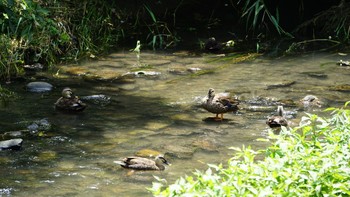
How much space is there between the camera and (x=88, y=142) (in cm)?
721

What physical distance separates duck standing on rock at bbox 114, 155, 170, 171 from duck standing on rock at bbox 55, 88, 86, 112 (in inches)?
81.1

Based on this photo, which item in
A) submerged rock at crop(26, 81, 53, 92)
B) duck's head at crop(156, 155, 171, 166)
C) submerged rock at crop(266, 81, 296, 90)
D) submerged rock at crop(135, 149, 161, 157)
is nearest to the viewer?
duck's head at crop(156, 155, 171, 166)

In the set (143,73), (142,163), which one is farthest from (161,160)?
(143,73)

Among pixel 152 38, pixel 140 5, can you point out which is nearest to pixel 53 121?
pixel 152 38

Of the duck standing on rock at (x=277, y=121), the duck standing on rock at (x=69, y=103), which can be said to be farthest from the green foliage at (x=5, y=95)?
the duck standing on rock at (x=277, y=121)

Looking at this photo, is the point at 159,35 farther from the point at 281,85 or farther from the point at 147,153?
the point at 147,153

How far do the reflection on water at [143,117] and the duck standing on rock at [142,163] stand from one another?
2.6 inches

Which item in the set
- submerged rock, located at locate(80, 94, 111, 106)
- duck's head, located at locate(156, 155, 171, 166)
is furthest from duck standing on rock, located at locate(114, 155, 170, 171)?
submerged rock, located at locate(80, 94, 111, 106)

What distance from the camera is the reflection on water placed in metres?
6.23

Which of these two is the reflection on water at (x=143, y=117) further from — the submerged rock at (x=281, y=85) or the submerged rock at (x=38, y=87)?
the submerged rock at (x=38, y=87)

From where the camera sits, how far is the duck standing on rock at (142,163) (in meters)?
6.32

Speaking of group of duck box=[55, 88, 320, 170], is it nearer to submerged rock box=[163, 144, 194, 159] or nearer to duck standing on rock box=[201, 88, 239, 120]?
duck standing on rock box=[201, 88, 239, 120]

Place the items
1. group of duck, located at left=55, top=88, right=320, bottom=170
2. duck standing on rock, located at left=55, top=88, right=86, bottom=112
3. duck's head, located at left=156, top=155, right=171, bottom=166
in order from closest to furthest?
duck's head, located at left=156, top=155, right=171, bottom=166
group of duck, located at left=55, top=88, right=320, bottom=170
duck standing on rock, located at left=55, top=88, right=86, bottom=112

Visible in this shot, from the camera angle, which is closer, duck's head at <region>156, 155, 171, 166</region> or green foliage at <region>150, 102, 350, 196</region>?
green foliage at <region>150, 102, 350, 196</region>
